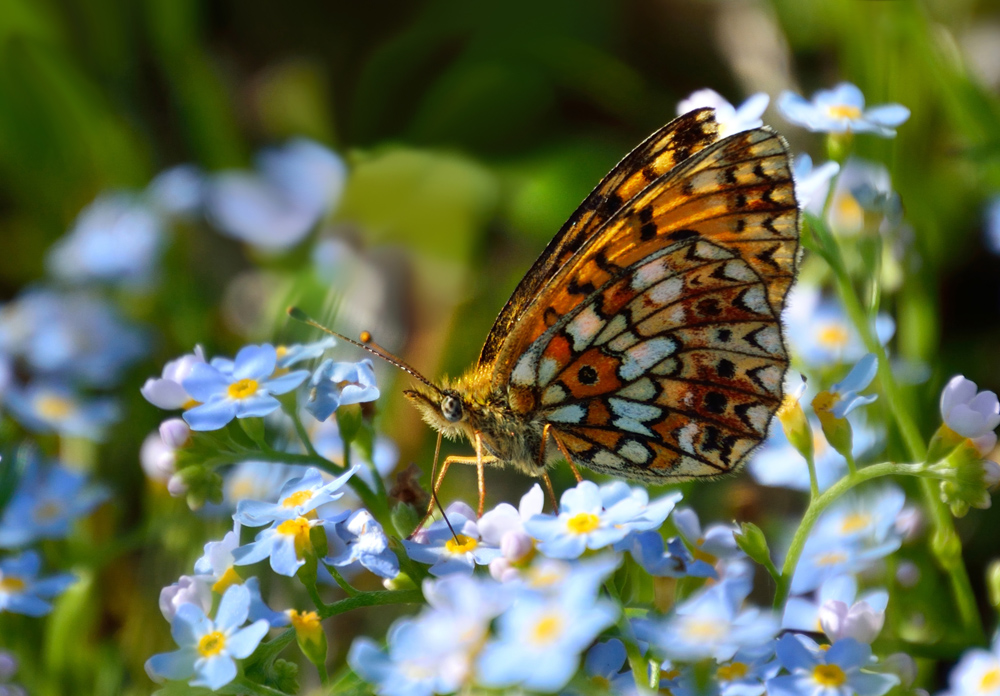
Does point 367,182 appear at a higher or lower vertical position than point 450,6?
lower

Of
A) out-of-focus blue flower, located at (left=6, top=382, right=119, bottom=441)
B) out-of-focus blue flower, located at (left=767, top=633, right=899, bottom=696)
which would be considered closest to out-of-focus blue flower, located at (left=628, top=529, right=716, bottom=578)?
out-of-focus blue flower, located at (left=767, top=633, right=899, bottom=696)

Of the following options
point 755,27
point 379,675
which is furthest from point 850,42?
point 379,675

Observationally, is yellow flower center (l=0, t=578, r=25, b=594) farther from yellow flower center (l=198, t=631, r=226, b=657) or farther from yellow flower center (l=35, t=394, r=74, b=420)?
yellow flower center (l=35, t=394, r=74, b=420)

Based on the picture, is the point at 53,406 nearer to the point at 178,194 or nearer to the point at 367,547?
the point at 178,194

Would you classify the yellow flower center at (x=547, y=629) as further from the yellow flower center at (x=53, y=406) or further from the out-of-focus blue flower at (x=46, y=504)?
the yellow flower center at (x=53, y=406)

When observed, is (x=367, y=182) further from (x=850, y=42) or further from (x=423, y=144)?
(x=850, y=42)

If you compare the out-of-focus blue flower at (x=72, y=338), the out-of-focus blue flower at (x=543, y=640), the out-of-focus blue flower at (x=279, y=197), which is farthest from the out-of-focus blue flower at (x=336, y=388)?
the out-of-focus blue flower at (x=279, y=197)
